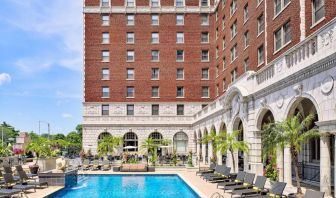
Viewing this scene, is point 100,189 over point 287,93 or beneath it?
beneath

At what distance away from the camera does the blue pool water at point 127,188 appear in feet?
74.9

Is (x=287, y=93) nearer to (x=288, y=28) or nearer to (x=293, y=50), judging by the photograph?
(x=293, y=50)

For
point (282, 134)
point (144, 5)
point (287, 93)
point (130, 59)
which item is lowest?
point (282, 134)

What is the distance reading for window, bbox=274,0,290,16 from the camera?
85.3 ft

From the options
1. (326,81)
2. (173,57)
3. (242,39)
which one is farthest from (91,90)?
(326,81)

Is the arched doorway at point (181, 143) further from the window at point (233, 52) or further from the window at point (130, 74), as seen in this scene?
the window at point (233, 52)

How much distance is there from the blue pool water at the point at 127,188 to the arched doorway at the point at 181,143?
24.2 meters

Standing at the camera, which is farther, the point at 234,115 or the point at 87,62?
the point at 87,62

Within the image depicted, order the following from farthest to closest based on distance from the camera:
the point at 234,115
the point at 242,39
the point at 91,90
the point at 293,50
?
the point at 91,90 < the point at 242,39 < the point at 234,115 < the point at 293,50

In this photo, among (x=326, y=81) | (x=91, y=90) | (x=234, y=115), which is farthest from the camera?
(x=91, y=90)

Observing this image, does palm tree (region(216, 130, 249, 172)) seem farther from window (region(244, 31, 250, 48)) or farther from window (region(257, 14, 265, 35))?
window (region(244, 31, 250, 48))

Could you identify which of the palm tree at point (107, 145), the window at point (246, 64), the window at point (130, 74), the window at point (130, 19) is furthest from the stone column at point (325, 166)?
the window at point (130, 19)

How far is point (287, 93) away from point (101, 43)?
40304 mm

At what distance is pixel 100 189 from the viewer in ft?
84.2
